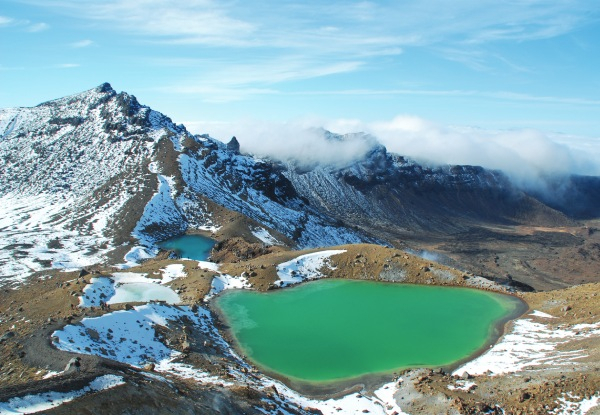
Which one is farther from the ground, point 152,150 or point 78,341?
point 152,150

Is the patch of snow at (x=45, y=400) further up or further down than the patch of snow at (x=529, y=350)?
further up

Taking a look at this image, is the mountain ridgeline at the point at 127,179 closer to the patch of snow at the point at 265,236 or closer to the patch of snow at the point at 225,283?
the patch of snow at the point at 265,236

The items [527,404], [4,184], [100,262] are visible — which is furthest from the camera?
[4,184]

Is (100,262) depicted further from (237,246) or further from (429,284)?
(429,284)

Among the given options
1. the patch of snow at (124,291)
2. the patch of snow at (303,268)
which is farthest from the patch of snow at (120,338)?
the patch of snow at (303,268)

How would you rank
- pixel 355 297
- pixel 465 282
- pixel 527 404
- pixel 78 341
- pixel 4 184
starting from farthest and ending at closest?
pixel 4 184 → pixel 465 282 → pixel 355 297 → pixel 78 341 → pixel 527 404

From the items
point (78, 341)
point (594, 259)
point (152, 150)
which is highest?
point (152, 150)

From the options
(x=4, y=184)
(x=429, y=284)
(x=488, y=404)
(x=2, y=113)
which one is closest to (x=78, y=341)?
(x=488, y=404)
